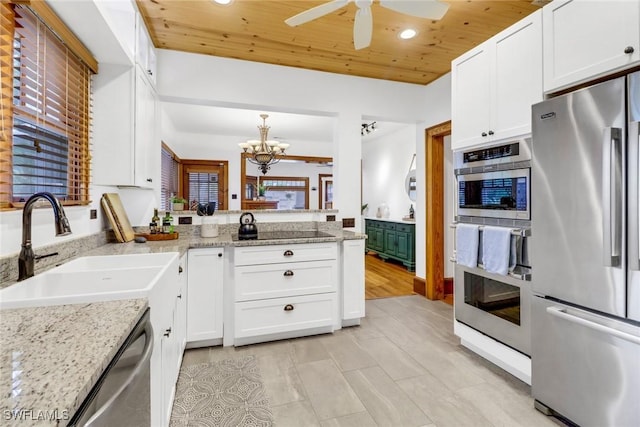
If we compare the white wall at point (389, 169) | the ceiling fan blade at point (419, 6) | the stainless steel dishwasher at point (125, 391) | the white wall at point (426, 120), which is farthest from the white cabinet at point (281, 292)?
the white wall at point (389, 169)

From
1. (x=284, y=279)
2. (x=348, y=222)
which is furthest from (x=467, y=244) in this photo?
(x=284, y=279)

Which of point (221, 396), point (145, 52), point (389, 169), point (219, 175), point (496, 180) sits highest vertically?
point (145, 52)

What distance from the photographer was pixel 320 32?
2.66 meters

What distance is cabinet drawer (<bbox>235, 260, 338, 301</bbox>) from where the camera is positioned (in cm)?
258

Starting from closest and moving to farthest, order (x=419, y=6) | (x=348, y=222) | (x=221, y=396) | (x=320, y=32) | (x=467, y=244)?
(x=419, y=6) < (x=221, y=396) < (x=467, y=244) < (x=320, y=32) < (x=348, y=222)

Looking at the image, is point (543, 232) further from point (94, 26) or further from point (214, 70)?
point (214, 70)

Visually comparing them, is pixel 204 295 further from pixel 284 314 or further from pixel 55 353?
pixel 55 353

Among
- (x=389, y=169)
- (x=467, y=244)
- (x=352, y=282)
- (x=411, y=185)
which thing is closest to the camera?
(x=467, y=244)

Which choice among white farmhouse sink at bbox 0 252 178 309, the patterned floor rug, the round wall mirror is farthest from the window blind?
white farmhouse sink at bbox 0 252 178 309

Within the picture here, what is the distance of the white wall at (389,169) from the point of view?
6.12 metres

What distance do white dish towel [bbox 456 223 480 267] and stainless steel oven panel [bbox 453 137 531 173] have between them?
17.7 inches

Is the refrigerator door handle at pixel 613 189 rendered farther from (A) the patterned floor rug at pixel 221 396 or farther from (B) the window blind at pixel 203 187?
(B) the window blind at pixel 203 187

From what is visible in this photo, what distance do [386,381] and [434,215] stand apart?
226 cm

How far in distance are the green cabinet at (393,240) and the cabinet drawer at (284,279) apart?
276 cm
